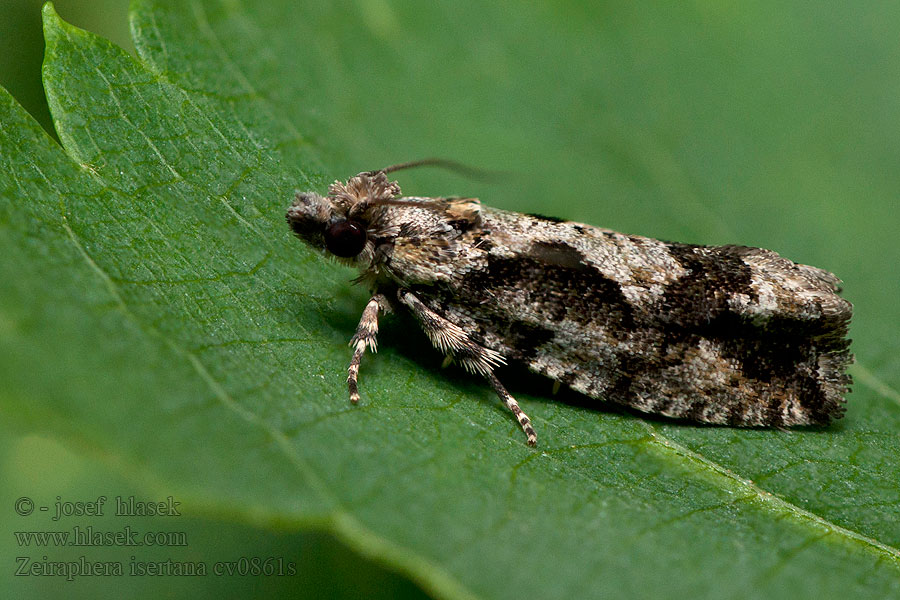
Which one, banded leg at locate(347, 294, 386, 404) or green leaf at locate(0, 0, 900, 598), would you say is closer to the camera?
green leaf at locate(0, 0, 900, 598)

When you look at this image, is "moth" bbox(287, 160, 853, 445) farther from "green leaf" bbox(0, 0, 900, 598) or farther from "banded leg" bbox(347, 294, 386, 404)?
"green leaf" bbox(0, 0, 900, 598)

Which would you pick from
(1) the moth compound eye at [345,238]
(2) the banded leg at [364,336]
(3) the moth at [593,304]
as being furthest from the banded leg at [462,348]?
(1) the moth compound eye at [345,238]

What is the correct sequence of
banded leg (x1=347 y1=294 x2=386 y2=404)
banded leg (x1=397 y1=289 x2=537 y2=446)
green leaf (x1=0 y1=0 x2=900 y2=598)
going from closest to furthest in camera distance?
green leaf (x1=0 y1=0 x2=900 y2=598)
banded leg (x1=347 y1=294 x2=386 y2=404)
banded leg (x1=397 y1=289 x2=537 y2=446)

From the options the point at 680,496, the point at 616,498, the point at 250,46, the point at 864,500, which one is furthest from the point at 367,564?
the point at 250,46

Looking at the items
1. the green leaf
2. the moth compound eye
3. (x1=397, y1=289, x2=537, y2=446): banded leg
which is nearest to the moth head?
the moth compound eye

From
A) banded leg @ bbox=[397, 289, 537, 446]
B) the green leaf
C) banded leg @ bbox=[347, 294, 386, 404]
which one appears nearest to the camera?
the green leaf

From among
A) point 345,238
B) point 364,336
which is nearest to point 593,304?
point 364,336

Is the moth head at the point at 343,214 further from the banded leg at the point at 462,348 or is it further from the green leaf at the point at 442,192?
the banded leg at the point at 462,348
